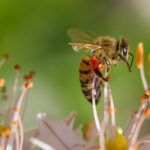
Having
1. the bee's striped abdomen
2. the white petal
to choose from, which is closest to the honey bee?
the bee's striped abdomen

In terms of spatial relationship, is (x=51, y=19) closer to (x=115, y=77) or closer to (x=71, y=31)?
(x=115, y=77)

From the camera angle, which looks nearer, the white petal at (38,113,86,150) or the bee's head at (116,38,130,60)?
the white petal at (38,113,86,150)

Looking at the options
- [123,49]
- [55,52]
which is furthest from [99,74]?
[55,52]

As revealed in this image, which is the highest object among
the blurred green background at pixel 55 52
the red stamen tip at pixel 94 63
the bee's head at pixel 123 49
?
the blurred green background at pixel 55 52

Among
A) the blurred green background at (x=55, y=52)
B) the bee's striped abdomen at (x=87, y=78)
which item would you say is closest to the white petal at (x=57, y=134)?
the bee's striped abdomen at (x=87, y=78)

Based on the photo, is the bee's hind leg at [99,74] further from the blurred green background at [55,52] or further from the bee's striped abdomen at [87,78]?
the blurred green background at [55,52]

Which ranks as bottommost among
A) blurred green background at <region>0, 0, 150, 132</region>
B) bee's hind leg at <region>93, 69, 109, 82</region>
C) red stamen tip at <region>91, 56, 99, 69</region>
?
bee's hind leg at <region>93, 69, 109, 82</region>

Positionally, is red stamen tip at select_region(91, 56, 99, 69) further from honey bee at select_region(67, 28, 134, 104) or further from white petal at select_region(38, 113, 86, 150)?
white petal at select_region(38, 113, 86, 150)

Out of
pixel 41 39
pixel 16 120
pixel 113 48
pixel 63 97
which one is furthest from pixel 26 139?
pixel 41 39
